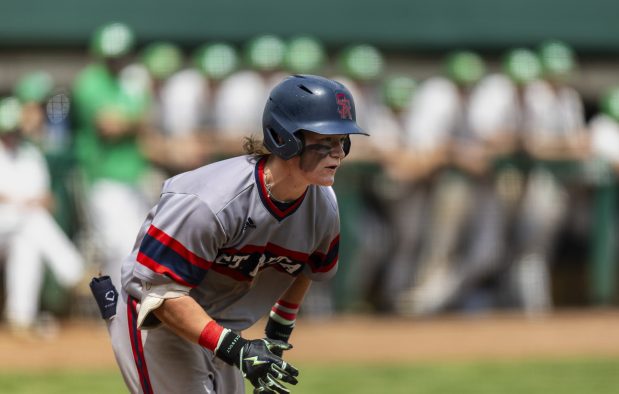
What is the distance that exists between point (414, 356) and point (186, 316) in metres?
4.85

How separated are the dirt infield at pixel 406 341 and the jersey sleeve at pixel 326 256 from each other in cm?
396

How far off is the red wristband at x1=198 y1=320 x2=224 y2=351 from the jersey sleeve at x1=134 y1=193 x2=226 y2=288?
155 millimetres

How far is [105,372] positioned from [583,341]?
138 inches

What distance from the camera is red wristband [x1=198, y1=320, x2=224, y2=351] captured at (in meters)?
3.96

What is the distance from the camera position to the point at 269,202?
4.12 m

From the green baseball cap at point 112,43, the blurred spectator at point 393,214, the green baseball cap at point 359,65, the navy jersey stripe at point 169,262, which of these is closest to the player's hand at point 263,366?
the navy jersey stripe at point 169,262

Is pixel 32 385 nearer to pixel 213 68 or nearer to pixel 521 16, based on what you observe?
pixel 213 68

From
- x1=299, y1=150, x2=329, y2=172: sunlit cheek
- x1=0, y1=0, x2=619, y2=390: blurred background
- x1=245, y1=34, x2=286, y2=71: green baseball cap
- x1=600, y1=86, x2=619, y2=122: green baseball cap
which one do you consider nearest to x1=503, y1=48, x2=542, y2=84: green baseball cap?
x1=0, y1=0, x2=619, y2=390: blurred background

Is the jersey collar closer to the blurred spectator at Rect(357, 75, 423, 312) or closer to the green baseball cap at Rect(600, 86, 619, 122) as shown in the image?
the blurred spectator at Rect(357, 75, 423, 312)

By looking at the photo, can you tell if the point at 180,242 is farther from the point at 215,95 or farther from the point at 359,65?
the point at 359,65

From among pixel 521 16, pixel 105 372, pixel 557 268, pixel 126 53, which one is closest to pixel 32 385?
pixel 105 372

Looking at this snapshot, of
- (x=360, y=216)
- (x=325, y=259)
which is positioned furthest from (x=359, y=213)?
(x=325, y=259)

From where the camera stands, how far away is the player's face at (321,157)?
400cm

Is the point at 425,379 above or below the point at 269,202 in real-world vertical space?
below
